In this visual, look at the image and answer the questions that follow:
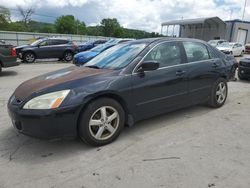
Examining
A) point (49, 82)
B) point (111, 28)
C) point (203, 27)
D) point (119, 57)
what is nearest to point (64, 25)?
point (111, 28)

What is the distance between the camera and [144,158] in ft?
10.2

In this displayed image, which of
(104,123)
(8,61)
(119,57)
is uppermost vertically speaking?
(119,57)

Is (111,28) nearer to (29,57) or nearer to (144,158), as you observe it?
(29,57)

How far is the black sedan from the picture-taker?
3.05 metres

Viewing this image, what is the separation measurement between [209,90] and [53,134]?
3.29 m

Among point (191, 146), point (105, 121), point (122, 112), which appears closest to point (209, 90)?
point (191, 146)

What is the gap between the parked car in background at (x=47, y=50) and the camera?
14.9 m

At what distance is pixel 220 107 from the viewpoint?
5262 mm

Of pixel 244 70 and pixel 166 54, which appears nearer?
pixel 166 54

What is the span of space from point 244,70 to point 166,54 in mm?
5758

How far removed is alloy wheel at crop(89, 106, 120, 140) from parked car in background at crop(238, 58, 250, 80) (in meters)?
6.87

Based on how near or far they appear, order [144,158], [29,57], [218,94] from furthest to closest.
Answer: [29,57], [218,94], [144,158]

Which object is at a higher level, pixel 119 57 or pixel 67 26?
pixel 67 26

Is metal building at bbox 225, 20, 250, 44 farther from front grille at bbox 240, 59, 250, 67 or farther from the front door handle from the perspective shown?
the front door handle
